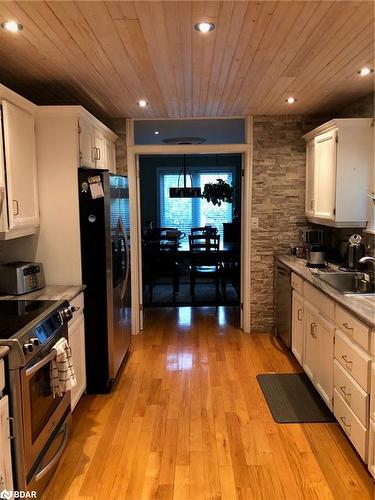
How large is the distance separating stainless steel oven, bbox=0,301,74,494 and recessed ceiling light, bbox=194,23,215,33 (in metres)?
1.70

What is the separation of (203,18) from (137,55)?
2.09ft

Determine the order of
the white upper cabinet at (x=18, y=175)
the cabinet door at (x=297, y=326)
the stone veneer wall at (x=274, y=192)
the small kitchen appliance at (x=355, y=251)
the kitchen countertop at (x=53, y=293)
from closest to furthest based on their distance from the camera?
the white upper cabinet at (x=18, y=175)
the kitchen countertop at (x=53, y=293)
the small kitchen appliance at (x=355, y=251)
the cabinet door at (x=297, y=326)
the stone veneer wall at (x=274, y=192)

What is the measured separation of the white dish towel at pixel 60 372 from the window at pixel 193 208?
630cm

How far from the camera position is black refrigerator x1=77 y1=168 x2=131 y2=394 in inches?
117

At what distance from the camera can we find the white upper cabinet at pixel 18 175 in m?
2.39

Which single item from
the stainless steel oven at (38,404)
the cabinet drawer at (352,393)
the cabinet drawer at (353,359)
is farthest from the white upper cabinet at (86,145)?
the cabinet drawer at (352,393)

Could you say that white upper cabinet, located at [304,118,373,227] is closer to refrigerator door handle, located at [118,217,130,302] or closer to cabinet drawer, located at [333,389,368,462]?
cabinet drawer, located at [333,389,368,462]

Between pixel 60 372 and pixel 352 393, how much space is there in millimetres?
1631

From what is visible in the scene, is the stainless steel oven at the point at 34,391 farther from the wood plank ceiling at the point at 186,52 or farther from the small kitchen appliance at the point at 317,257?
the small kitchen appliance at the point at 317,257

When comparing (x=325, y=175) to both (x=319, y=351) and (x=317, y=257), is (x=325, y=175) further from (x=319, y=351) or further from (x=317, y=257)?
(x=319, y=351)

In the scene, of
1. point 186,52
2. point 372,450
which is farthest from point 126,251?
point 372,450

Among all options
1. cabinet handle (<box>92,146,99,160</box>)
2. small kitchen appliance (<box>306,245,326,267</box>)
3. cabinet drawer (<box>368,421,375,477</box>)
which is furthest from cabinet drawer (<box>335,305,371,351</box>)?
cabinet handle (<box>92,146,99,160</box>)

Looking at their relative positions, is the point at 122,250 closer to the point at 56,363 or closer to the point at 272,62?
the point at 56,363

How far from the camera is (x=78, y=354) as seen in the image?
9.47 feet
